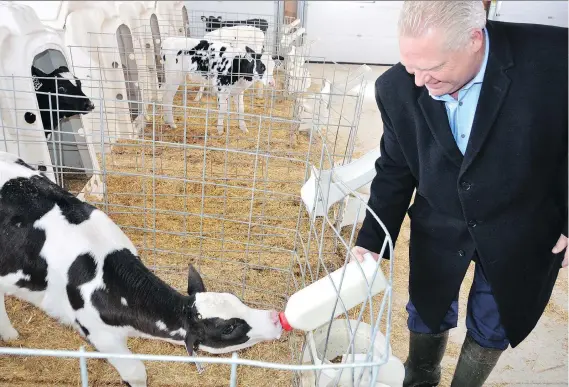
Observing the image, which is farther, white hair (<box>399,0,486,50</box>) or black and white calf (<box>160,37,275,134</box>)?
black and white calf (<box>160,37,275,134</box>)

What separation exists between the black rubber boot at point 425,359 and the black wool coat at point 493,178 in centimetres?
21

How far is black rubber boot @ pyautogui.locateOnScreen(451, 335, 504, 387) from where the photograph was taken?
196 cm

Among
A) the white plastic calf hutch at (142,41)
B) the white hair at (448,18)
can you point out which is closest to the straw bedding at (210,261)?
the white hair at (448,18)

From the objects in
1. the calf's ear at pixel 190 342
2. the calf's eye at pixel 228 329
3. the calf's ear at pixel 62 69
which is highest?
the calf's ear at pixel 62 69

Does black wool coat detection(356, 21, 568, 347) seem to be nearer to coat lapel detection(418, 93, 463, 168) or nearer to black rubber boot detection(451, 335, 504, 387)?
coat lapel detection(418, 93, 463, 168)

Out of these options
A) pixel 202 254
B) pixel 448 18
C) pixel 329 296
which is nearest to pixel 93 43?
pixel 202 254

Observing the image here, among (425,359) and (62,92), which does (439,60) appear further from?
(62,92)

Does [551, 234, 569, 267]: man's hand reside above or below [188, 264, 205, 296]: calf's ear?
above

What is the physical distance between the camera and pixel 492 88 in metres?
1.43

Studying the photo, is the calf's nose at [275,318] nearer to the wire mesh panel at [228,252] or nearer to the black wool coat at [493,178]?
the wire mesh panel at [228,252]

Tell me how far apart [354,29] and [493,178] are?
1267 cm

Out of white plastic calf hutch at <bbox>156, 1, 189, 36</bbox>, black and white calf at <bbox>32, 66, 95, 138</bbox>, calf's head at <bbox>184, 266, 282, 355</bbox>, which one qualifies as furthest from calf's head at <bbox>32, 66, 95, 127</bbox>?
white plastic calf hutch at <bbox>156, 1, 189, 36</bbox>

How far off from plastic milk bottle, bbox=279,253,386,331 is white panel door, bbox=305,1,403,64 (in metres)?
→ 12.2

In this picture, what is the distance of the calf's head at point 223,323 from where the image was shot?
190cm
